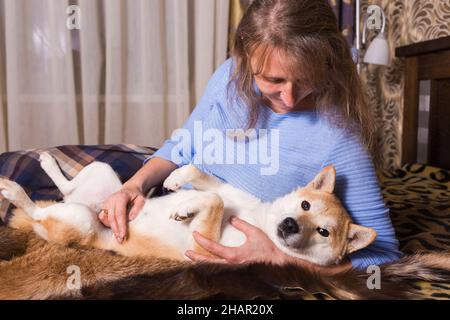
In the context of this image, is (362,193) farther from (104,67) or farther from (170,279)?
(104,67)

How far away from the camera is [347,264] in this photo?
91cm

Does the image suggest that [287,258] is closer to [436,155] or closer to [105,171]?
[105,171]

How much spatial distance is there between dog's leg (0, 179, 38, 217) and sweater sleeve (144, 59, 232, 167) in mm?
340

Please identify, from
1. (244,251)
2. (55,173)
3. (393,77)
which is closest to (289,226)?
(244,251)

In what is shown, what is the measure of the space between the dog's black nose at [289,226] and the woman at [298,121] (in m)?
0.04

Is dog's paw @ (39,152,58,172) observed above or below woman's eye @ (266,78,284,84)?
below

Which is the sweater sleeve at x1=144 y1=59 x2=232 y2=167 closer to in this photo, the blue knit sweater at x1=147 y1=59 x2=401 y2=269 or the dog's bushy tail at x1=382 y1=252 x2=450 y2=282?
the blue knit sweater at x1=147 y1=59 x2=401 y2=269

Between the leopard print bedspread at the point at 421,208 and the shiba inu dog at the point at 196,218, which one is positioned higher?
the shiba inu dog at the point at 196,218

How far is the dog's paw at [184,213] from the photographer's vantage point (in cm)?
95

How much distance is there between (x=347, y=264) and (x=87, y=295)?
1.69ft

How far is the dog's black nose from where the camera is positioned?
0.91 m

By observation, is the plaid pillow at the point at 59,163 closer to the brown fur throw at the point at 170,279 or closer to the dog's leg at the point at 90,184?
the dog's leg at the point at 90,184

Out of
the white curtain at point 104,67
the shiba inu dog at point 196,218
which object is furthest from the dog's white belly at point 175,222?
the white curtain at point 104,67

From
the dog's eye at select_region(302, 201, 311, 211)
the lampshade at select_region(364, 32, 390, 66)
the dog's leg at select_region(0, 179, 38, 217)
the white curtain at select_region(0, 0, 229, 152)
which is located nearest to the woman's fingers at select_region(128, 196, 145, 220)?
the dog's leg at select_region(0, 179, 38, 217)
